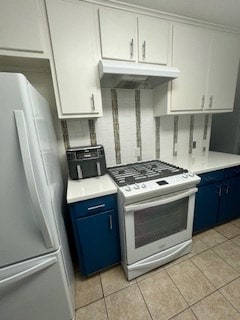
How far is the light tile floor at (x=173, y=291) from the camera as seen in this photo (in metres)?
1.14

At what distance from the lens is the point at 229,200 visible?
1.88 meters

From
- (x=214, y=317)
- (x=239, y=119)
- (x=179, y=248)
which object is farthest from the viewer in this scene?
(x=239, y=119)

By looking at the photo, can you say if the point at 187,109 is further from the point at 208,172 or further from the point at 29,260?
the point at 29,260

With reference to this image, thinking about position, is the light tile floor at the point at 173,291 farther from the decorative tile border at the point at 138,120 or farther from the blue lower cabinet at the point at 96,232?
the decorative tile border at the point at 138,120

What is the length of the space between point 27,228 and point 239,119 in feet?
9.77

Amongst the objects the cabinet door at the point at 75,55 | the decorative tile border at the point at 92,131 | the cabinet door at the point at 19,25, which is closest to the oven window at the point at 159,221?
the decorative tile border at the point at 92,131

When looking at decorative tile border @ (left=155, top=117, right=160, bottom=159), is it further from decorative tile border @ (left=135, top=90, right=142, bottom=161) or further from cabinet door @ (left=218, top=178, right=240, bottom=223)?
cabinet door @ (left=218, top=178, right=240, bottom=223)

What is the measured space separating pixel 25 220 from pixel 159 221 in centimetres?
106

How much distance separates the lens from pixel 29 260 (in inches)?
33.1

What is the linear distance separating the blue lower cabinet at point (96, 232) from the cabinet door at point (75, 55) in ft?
2.58

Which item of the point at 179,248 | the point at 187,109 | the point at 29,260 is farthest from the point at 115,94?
the point at 179,248

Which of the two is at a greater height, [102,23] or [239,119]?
[102,23]

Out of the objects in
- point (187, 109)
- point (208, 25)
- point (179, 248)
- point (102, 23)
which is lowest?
point (179, 248)

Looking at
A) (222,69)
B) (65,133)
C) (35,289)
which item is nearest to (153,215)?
(35,289)
